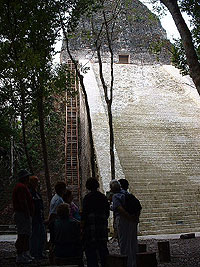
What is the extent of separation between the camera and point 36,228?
19.2 ft

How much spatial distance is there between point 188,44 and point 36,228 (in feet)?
12.0

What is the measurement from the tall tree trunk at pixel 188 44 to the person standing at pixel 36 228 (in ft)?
9.39

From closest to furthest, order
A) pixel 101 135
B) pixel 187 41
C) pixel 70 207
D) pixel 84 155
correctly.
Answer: pixel 70 207, pixel 187 41, pixel 101 135, pixel 84 155

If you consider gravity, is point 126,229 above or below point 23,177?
below

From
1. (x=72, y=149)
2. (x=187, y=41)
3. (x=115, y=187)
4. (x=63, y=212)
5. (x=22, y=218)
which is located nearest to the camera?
(x=63, y=212)

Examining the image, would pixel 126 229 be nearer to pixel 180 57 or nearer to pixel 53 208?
pixel 53 208

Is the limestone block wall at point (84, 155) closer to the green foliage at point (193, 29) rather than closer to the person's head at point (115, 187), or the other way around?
the green foliage at point (193, 29)

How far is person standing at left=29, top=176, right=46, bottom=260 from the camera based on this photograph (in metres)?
5.77

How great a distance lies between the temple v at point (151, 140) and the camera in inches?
398

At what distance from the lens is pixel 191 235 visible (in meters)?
8.33

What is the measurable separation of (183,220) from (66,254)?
619cm

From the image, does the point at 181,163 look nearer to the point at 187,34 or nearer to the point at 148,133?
the point at 148,133

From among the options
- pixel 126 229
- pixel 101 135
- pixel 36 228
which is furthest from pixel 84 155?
pixel 126 229

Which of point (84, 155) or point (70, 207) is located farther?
point (84, 155)
